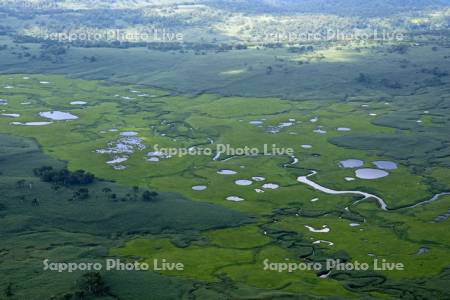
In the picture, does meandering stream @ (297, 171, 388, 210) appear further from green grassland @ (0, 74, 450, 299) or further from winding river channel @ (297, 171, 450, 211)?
green grassland @ (0, 74, 450, 299)

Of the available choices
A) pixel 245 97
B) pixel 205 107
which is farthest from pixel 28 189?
pixel 245 97

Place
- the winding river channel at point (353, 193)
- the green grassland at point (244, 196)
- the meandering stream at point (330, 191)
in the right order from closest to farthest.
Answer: the green grassland at point (244, 196) → the winding river channel at point (353, 193) → the meandering stream at point (330, 191)

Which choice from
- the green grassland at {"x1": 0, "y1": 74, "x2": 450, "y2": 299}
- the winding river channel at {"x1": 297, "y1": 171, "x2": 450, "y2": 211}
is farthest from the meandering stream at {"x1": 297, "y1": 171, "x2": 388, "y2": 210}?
the green grassland at {"x1": 0, "y1": 74, "x2": 450, "y2": 299}

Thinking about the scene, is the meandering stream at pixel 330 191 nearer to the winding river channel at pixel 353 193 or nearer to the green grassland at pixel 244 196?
the winding river channel at pixel 353 193

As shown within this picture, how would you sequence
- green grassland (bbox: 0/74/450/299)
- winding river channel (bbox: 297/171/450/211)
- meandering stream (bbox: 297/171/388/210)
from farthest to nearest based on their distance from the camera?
meandering stream (bbox: 297/171/388/210)
winding river channel (bbox: 297/171/450/211)
green grassland (bbox: 0/74/450/299)

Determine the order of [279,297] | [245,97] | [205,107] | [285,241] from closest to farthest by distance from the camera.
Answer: [279,297] → [285,241] → [205,107] → [245,97]

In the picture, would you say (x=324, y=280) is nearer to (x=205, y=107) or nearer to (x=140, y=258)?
(x=140, y=258)

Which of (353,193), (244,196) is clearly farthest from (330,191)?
(244,196)

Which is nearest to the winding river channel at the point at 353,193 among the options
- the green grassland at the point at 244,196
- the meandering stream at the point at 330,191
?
the meandering stream at the point at 330,191
